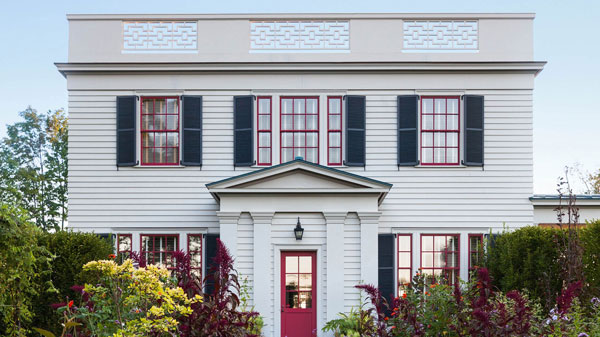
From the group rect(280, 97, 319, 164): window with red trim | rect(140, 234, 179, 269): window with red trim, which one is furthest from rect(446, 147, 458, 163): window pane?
rect(140, 234, 179, 269): window with red trim

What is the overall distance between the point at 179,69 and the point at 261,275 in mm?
5804

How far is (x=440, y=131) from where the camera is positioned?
14.0 m

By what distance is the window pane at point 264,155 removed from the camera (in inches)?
550

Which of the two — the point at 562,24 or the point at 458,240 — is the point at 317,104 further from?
the point at 562,24

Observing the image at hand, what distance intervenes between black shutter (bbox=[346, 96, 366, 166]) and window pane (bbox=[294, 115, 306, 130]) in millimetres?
1160

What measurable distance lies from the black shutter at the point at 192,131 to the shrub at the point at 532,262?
7.78 meters

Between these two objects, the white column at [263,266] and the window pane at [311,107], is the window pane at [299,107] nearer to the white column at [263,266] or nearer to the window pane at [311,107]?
the window pane at [311,107]

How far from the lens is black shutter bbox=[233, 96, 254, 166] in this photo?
1382cm

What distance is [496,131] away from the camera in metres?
14.1

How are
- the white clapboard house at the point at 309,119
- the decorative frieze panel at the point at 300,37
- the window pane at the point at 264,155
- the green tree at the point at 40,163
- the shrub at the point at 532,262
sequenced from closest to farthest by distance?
the shrub at the point at 532,262 → the white clapboard house at the point at 309,119 → the window pane at the point at 264,155 → the decorative frieze panel at the point at 300,37 → the green tree at the point at 40,163

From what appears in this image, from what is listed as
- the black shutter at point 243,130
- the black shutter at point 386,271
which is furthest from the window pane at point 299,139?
the black shutter at point 386,271

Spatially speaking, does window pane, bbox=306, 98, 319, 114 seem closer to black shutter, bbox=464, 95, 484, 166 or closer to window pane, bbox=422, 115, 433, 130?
window pane, bbox=422, 115, 433, 130

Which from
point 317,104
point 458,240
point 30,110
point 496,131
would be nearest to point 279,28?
point 317,104

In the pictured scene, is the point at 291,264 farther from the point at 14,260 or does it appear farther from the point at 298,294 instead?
the point at 14,260
